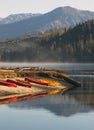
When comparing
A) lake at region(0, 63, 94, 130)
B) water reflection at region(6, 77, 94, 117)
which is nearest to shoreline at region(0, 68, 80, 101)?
water reflection at region(6, 77, 94, 117)

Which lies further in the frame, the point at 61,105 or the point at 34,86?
the point at 34,86

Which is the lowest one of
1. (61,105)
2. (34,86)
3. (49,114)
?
(61,105)

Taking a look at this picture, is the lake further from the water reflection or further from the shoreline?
the shoreline

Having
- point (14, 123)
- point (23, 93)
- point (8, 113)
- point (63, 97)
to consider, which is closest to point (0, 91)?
point (23, 93)

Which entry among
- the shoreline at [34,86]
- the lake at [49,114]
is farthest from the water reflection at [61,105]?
the shoreline at [34,86]

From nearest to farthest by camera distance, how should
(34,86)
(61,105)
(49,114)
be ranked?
(49,114), (61,105), (34,86)

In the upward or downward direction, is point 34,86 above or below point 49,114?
above

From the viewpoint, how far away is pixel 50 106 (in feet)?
237

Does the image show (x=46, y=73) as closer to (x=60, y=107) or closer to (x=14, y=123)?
(x=60, y=107)

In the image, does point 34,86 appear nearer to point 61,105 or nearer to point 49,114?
point 61,105

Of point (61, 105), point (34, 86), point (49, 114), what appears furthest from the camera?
point (34, 86)

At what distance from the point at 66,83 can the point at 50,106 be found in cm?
4536

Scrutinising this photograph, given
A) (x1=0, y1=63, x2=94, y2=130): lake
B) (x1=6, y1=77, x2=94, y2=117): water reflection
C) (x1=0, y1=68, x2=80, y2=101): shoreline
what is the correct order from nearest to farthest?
(x1=0, y1=63, x2=94, y2=130): lake
(x1=6, y1=77, x2=94, y2=117): water reflection
(x1=0, y1=68, x2=80, y2=101): shoreline

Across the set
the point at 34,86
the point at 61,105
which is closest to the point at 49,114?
the point at 61,105
